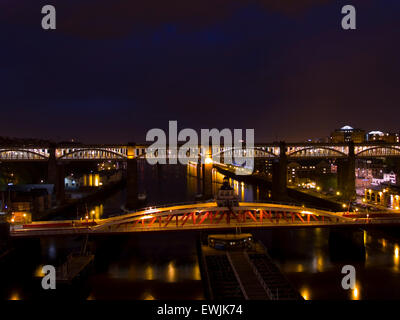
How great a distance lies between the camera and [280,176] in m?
46.0

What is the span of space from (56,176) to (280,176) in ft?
89.5

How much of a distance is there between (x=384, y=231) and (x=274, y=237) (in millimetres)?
8544

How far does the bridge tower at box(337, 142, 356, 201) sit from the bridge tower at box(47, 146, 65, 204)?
106 ft

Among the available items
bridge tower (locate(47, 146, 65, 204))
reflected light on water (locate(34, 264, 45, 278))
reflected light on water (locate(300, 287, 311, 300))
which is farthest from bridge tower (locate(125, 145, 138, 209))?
reflected light on water (locate(300, 287, 311, 300))

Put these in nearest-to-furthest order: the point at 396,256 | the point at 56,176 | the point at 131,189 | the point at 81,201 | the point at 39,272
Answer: the point at 39,272 → the point at 396,256 → the point at 131,189 → the point at 56,176 → the point at 81,201

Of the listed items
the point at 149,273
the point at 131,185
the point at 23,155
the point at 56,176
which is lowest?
the point at 149,273

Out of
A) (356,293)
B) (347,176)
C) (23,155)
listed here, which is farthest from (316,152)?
(23,155)

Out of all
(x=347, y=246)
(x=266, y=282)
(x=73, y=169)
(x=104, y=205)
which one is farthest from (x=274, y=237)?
(x=73, y=169)

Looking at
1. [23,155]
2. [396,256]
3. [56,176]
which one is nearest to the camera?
[396,256]

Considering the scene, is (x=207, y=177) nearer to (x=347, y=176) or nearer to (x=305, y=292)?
(x=347, y=176)

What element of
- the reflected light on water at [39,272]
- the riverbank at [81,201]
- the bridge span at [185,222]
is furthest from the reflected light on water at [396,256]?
the riverbank at [81,201]

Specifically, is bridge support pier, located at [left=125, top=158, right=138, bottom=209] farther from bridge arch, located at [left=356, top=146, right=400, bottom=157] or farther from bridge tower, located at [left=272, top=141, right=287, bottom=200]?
bridge arch, located at [left=356, top=146, right=400, bottom=157]

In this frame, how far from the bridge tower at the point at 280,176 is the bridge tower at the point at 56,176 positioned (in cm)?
2550

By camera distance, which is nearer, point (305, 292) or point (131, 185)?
point (305, 292)
